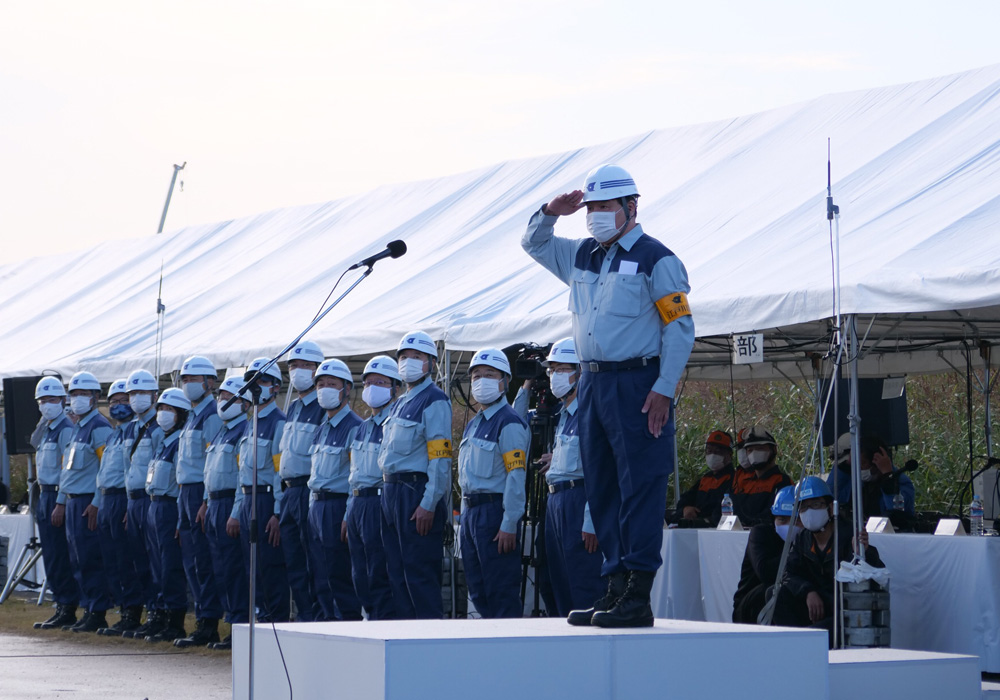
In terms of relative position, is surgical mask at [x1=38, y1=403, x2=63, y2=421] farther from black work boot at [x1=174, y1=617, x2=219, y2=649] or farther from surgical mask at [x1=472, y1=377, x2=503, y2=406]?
surgical mask at [x1=472, y1=377, x2=503, y2=406]

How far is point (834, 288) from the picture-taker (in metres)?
7.86

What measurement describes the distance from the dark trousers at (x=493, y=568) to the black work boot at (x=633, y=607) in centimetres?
358

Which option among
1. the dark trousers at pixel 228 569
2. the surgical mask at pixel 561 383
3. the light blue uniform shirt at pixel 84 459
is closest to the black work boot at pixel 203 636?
the dark trousers at pixel 228 569

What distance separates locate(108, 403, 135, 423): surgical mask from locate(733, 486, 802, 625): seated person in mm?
5934

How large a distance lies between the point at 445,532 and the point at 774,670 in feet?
16.4

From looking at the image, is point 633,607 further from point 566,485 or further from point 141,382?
point 141,382

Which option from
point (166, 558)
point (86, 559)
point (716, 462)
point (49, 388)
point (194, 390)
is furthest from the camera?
point (49, 388)

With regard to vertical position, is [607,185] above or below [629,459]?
above

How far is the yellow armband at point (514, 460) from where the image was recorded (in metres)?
8.77

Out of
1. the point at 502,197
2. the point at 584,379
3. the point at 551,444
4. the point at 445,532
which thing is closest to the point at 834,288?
the point at 551,444

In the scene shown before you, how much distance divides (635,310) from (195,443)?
6553 millimetres

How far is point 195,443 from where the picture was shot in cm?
1124

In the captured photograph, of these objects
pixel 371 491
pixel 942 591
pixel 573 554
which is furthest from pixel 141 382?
pixel 942 591

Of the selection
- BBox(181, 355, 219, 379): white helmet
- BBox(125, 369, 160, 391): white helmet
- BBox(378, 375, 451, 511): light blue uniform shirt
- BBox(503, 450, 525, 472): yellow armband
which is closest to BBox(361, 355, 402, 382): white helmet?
BBox(378, 375, 451, 511): light blue uniform shirt
